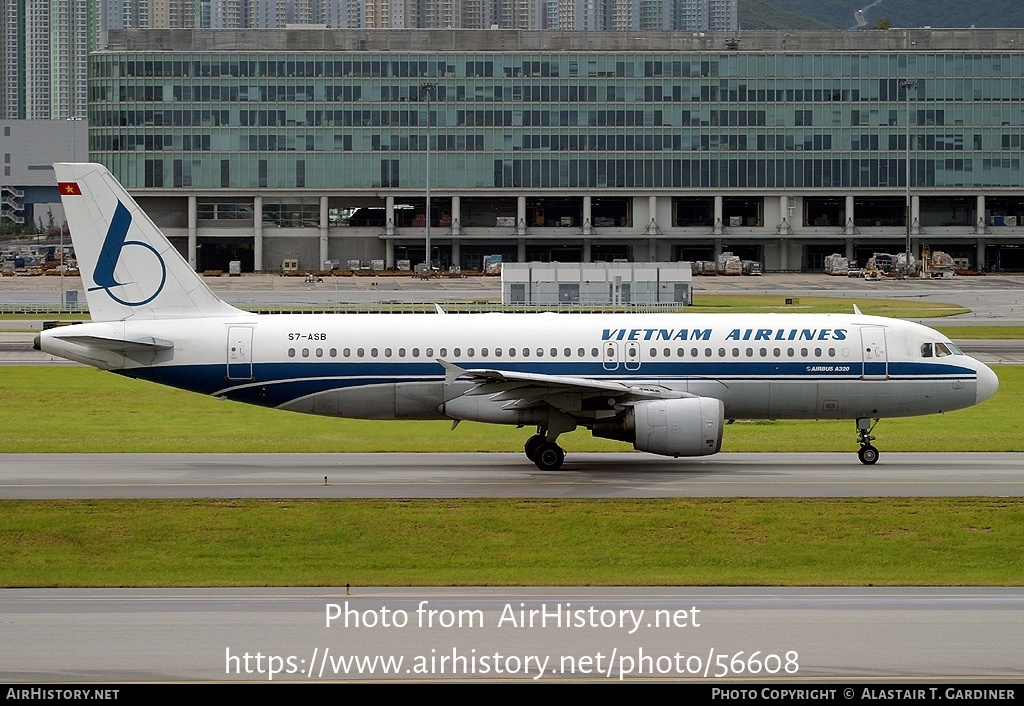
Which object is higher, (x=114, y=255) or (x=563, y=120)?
(x=563, y=120)

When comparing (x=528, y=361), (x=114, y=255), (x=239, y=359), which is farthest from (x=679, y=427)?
(x=114, y=255)

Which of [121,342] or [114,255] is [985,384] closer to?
[121,342]

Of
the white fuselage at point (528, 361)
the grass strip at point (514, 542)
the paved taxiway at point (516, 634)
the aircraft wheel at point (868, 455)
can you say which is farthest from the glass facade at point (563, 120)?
the paved taxiway at point (516, 634)

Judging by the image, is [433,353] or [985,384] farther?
[985,384]

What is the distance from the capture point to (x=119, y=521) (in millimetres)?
26281

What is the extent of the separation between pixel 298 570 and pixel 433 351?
12.2 meters

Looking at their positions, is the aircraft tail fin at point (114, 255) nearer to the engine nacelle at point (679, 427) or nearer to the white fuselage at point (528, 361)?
the white fuselage at point (528, 361)

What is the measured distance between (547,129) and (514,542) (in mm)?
130482

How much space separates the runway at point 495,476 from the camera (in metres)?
29.7

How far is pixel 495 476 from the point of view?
32.5m

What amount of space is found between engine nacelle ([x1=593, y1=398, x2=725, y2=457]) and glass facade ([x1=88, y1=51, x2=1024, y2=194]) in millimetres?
121796

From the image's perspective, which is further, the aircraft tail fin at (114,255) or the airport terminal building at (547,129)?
the airport terminal building at (547,129)

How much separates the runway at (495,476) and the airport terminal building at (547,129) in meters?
116

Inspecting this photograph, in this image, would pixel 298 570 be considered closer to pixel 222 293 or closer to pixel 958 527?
pixel 958 527
